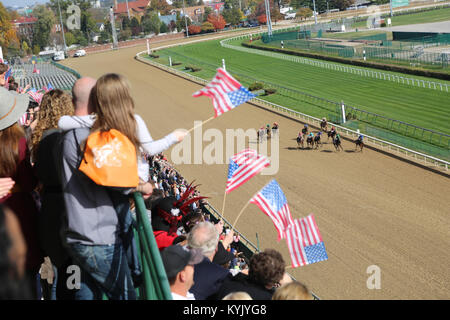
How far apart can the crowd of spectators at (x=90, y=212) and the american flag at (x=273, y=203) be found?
2295mm

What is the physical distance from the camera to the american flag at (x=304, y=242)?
517 centimetres

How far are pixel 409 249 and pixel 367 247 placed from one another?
103 centimetres

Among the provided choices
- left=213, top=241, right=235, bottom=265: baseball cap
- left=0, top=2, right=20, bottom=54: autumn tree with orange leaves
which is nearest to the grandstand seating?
left=0, top=2, right=20, bottom=54: autumn tree with orange leaves

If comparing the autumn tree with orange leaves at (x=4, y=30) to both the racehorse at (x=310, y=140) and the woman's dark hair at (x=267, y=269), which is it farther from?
the woman's dark hair at (x=267, y=269)

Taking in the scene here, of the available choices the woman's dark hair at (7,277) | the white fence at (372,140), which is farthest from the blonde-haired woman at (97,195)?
the white fence at (372,140)

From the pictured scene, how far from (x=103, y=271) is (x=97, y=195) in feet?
1.39

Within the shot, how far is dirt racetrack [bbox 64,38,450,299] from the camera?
12.1 metres

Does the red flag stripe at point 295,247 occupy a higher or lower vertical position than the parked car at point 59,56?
lower

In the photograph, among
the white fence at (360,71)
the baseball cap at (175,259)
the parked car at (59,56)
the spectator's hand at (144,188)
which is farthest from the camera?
the parked car at (59,56)

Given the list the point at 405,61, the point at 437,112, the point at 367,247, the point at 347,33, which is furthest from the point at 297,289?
the point at 347,33

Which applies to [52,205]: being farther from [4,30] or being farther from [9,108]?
[4,30]

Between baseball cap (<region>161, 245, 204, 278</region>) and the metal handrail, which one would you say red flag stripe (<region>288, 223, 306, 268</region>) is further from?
the metal handrail

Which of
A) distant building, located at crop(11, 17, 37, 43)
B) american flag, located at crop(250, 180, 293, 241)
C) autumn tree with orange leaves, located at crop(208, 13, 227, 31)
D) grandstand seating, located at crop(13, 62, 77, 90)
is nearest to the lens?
american flag, located at crop(250, 180, 293, 241)
